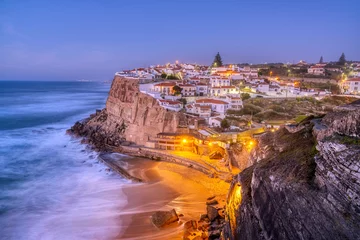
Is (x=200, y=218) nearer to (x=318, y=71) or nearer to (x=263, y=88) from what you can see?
(x=263, y=88)

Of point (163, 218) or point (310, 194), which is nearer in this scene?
point (310, 194)

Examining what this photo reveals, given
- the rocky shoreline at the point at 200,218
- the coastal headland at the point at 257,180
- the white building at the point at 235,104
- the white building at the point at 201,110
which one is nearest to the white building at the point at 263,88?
the white building at the point at 235,104

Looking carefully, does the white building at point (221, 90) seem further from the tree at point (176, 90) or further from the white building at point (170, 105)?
the white building at point (170, 105)

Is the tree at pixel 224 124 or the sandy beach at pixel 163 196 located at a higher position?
the tree at pixel 224 124

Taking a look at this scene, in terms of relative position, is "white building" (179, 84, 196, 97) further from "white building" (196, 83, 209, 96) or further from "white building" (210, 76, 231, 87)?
"white building" (210, 76, 231, 87)

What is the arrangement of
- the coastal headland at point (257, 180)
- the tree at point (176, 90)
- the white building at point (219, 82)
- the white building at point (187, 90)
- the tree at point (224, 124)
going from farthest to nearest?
the white building at point (219, 82) < the white building at point (187, 90) < the tree at point (176, 90) < the tree at point (224, 124) < the coastal headland at point (257, 180)

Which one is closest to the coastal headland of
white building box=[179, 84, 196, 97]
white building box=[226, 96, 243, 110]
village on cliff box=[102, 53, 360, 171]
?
village on cliff box=[102, 53, 360, 171]

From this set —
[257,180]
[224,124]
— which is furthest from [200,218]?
[224,124]
